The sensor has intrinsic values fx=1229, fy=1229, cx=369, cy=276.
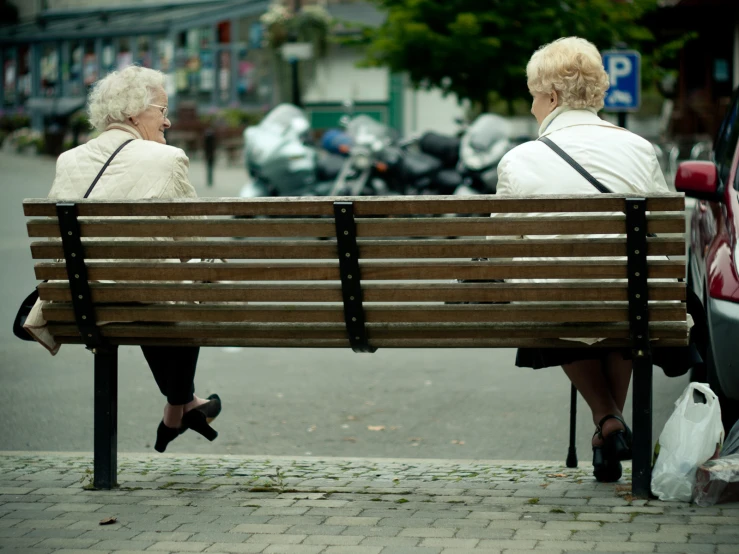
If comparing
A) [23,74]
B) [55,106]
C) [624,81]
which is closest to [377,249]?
[624,81]

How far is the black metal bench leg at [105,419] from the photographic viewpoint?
15.2ft

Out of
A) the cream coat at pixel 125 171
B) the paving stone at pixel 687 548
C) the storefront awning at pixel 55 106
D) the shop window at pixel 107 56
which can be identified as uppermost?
the shop window at pixel 107 56

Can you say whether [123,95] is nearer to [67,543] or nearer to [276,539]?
[67,543]

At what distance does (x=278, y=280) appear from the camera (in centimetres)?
439

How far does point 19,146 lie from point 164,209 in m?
33.3

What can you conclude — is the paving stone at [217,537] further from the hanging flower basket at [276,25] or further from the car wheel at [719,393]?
the hanging flower basket at [276,25]

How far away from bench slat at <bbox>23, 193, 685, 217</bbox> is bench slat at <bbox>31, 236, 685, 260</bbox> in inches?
4.3

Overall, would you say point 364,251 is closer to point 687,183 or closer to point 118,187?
point 118,187

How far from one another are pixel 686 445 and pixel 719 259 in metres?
1.52

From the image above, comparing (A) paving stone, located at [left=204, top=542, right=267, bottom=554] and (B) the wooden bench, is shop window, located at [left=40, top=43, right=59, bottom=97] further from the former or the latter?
(A) paving stone, located at [left=204, top=542, right=267, bottom=554]

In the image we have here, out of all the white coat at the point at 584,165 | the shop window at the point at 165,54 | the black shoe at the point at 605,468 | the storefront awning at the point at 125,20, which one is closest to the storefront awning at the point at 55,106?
the storefront awning at the point at 125,20

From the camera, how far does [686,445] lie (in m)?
4.34

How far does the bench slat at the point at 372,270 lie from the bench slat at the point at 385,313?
0.11 meters

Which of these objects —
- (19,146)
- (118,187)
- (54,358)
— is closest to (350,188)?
(54,358)
